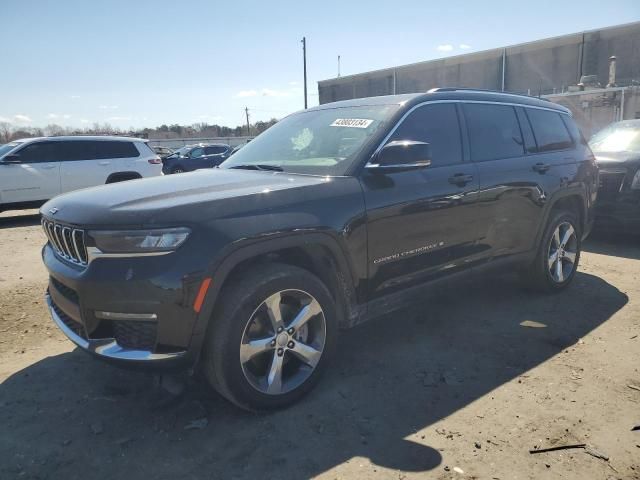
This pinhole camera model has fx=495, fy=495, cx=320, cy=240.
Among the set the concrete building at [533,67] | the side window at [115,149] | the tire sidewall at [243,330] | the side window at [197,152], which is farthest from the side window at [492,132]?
the concrete building at [533,67]

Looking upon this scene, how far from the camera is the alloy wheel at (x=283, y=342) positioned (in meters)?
2.80

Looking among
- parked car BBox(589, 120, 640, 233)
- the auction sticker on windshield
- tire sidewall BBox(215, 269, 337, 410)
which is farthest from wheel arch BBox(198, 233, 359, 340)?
parked car BBox(589, 120, 640, 233)

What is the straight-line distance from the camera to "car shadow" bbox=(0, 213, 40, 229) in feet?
34.0

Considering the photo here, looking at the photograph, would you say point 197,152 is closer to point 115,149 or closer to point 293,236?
point 115,149

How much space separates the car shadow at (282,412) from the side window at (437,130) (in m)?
1.04

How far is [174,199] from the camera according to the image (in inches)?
106

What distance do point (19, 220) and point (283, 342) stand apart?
1052 centimetres

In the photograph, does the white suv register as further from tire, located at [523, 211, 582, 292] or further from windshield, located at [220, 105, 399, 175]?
tire, located at [523, 211, 582, 292]

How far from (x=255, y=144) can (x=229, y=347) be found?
2084 millimetres

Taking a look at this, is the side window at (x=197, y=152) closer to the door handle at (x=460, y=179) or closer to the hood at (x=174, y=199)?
the hood at (x=174, y=199)

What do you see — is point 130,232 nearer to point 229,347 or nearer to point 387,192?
Answer: point 229,347

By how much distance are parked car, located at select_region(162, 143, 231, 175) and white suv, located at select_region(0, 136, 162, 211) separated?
A: 10.6 m

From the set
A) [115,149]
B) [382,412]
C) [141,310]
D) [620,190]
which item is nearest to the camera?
[141,310]

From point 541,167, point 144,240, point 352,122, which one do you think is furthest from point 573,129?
point 144,240
